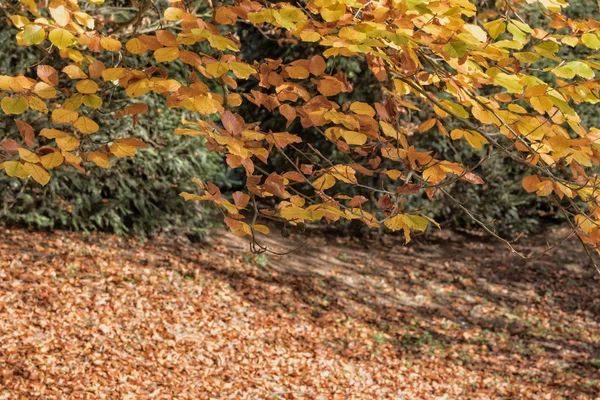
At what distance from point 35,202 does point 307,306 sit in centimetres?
272

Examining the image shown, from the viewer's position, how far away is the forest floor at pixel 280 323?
16.7ft

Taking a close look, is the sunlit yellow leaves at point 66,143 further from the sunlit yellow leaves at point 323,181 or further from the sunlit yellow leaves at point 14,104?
the sunlit yellow leaves at point 323,181

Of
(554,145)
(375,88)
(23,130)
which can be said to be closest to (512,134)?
(554,145)

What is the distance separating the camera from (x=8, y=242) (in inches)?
246

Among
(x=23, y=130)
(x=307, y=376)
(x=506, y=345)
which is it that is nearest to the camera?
Result: (x=23, y=130)

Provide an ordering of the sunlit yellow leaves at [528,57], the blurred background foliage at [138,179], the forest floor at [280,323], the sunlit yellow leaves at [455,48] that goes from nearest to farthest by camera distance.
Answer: the sunlit yellow leaves at [455,48]
the sunlit yellow leaves at [528,57]
the forest floor at [280,323]
the blurred background foliage at [138,179]

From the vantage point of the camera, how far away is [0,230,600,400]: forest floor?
5098 millimetres

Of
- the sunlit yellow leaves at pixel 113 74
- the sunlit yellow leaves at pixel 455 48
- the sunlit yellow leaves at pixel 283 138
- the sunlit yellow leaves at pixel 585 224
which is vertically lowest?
the sunlit yellow leaves at pixel 585 224

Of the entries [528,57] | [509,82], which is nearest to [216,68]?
[509,82]

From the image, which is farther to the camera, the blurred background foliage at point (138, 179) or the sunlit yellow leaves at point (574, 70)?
the blurred background foliage at point (138, 179)

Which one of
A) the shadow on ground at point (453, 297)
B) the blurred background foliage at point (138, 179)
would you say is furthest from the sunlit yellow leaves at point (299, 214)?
the shadow on ground at point (453, 297)

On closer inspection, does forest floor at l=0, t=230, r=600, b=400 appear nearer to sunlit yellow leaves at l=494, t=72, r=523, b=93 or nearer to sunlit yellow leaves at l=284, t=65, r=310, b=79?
sunlit yellow leaves at l=284, t=65, r=310, b=79

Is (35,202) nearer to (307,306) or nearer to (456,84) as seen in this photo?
(307,306)

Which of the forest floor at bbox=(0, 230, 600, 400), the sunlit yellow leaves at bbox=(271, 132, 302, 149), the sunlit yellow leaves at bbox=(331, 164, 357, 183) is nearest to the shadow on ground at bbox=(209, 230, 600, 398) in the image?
the forest floor at bbox=(0, 230, 600, 400)
